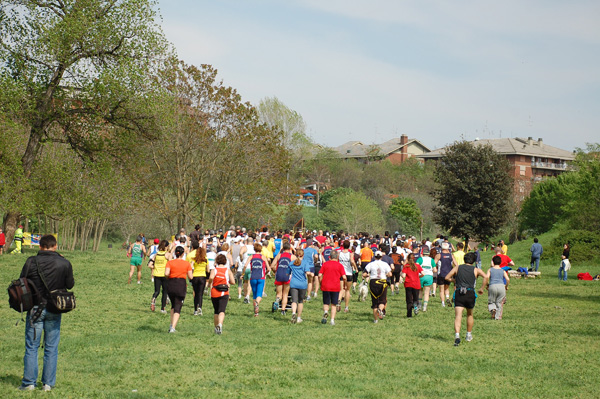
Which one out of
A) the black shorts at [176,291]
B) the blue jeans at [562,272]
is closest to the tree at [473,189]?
the blue jeans at [562,272]

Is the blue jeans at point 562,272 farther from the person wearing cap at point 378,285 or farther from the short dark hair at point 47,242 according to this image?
the short dark hair at point 47,242

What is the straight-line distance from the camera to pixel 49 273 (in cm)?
870

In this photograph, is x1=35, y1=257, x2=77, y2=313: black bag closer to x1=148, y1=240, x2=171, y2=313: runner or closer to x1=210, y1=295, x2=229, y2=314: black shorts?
x1=210, y1=295, x2=229, y2=314: black shorts

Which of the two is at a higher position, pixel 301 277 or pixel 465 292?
pixel 465 292

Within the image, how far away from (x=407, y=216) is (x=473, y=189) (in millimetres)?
35565

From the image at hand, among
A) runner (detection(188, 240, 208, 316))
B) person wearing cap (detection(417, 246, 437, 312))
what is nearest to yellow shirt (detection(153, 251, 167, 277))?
runner (detection(188, 240, 208, 316))

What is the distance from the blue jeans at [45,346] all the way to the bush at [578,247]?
3453 cm

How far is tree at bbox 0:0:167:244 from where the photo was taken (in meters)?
28.4

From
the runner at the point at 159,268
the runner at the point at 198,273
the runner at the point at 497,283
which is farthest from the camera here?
the runner at the point at 159,268

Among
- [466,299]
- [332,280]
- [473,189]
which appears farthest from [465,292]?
[473,189]

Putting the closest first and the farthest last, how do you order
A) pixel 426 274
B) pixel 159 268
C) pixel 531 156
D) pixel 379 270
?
pixel 379 270, pixel 159 268, pixel 426 274, pixel 531 156

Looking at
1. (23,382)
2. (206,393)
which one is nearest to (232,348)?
(206,393)

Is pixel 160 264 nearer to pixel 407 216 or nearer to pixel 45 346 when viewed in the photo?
pixel 45 346

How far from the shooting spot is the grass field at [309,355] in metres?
9.50
